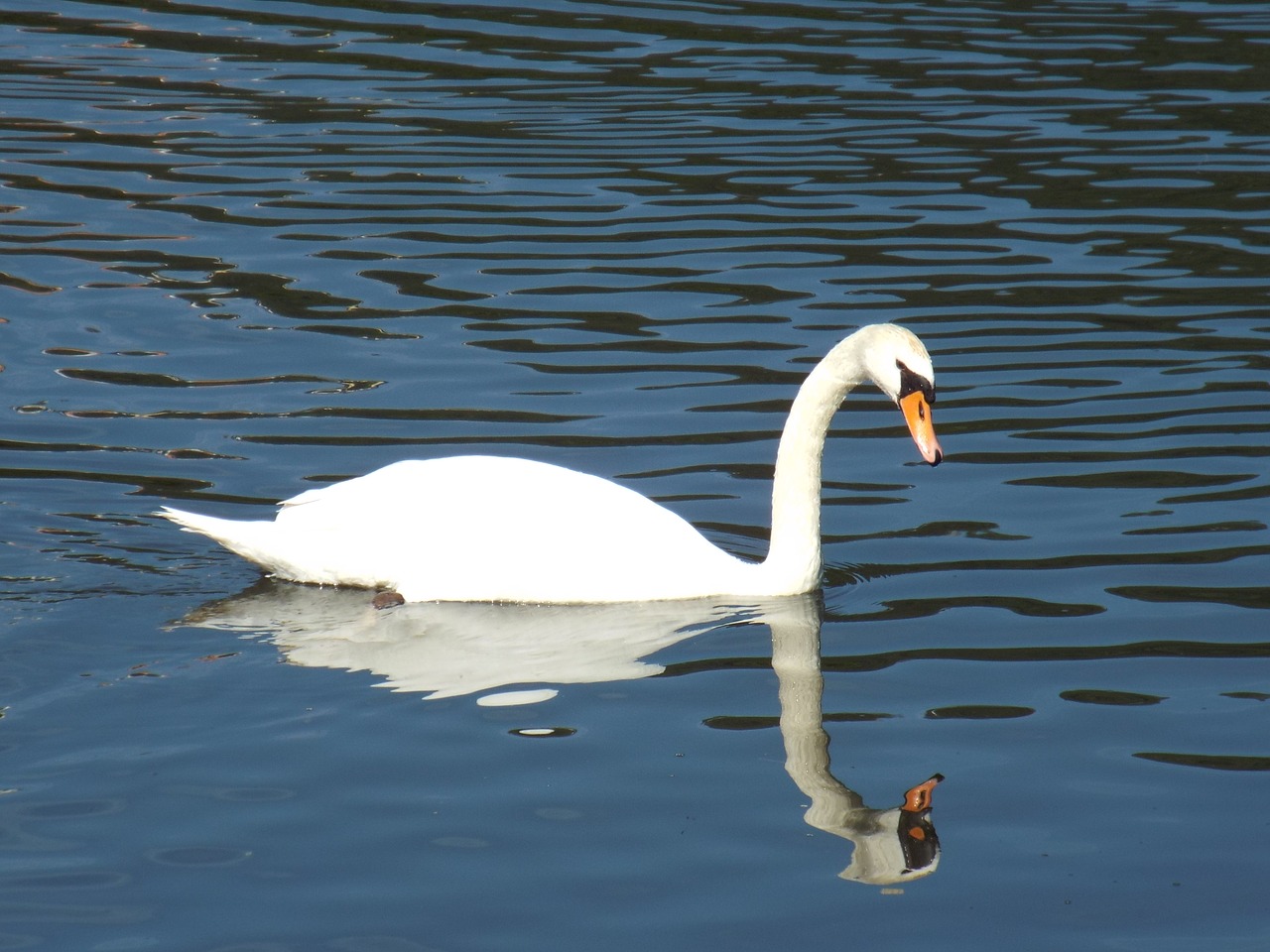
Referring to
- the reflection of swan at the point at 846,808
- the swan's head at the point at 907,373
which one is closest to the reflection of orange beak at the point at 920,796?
the reflection of swan at the point at 846,808

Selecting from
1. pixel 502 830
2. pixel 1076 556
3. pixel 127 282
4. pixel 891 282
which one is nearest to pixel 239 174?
pixel 127 282

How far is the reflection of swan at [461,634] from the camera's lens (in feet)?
24.5

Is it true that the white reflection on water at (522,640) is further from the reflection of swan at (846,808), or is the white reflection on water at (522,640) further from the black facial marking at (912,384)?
the black facial marking at (912,384)

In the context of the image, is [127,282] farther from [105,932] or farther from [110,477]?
[105,932]

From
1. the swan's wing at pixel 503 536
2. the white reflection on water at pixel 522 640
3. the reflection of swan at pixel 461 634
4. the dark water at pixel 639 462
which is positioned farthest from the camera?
the swan's wing at pixel 503 536

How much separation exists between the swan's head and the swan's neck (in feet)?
0.64

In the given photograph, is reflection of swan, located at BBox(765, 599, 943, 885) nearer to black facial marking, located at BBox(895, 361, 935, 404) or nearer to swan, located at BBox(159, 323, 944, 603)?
swan, located at BBox(159, 323, 944, 603)

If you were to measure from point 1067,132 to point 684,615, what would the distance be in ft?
31.9

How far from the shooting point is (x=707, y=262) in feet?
44.0

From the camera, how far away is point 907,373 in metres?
7.95

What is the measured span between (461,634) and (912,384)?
1.96 m

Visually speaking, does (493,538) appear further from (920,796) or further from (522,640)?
(920,796)

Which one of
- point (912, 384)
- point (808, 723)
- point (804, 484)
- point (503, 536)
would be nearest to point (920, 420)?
point (912, 384)

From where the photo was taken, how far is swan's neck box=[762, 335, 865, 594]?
830 cm
